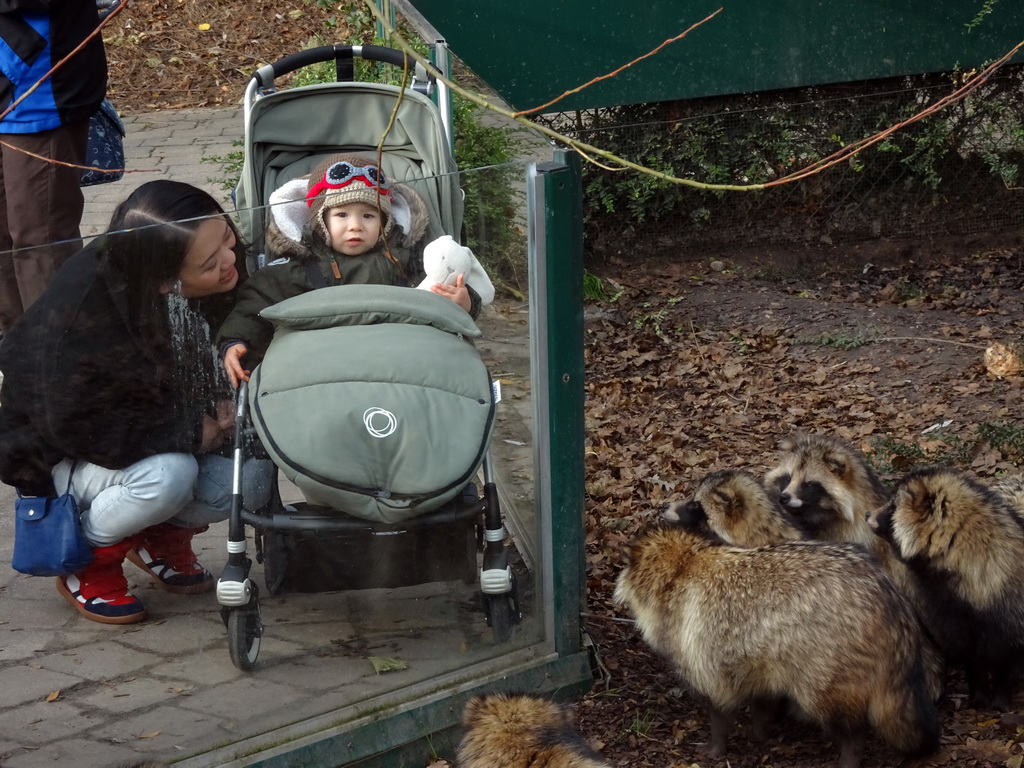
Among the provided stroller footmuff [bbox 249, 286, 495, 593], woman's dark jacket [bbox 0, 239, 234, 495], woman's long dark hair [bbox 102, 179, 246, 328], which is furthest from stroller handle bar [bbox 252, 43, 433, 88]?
woman's dark jacket [bbox 0, 239, 234, 495]

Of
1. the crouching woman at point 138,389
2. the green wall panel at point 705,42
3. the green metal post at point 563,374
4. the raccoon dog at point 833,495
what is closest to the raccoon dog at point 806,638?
the green metal post at point 563,374

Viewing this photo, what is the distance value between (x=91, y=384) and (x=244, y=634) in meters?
0.87

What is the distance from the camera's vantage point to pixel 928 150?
30.6ft

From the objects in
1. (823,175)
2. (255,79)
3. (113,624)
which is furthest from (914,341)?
(113,624)

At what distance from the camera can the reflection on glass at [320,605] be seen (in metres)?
3.48

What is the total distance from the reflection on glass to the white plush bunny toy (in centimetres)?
4

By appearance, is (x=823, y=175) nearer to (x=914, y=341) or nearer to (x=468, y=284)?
(x=914, y=341)

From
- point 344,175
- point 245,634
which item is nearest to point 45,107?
point 344,175

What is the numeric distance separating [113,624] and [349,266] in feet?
4.32

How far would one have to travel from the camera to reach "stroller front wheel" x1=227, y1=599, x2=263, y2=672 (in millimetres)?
3547

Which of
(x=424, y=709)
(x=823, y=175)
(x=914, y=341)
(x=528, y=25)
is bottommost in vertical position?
(x=424, y=709)

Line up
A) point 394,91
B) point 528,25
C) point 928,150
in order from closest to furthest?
1. point 394,91
2. point 528,25
3. point 928,150

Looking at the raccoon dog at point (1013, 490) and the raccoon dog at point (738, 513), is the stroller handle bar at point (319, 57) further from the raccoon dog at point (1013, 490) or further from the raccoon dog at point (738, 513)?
the raccoon dog at point (1013, 490)

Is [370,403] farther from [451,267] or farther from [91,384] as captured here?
[91,384]
